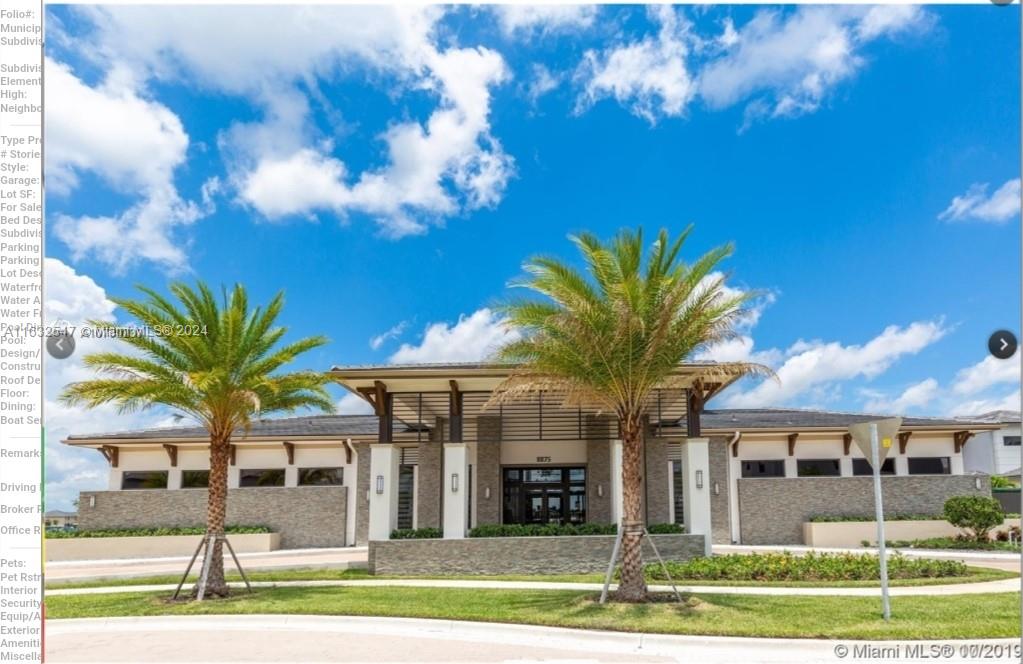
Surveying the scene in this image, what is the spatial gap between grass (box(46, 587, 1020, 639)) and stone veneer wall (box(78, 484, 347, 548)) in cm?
1205

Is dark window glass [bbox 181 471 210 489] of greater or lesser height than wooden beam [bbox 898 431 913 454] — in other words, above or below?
below

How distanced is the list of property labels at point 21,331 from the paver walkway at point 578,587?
11.6 metres

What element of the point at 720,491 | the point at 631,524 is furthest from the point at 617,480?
the point at 631,524

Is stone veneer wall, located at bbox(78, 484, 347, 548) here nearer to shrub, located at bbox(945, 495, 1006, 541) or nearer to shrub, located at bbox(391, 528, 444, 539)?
shrub, located at bbox(391, 528, 444, 539)

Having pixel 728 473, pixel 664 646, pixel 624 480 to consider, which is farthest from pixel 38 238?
pixel 728 473

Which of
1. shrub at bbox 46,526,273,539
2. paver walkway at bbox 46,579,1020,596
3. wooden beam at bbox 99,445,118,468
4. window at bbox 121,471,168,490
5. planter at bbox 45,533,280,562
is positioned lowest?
planter at bbox 45,533,280,562

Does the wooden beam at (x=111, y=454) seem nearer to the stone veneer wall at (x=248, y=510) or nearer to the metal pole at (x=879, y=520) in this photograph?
the stone veneer wall at (x=248, y=510)

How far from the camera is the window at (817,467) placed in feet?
95.2

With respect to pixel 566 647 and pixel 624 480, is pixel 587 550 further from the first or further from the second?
pixel 566 647

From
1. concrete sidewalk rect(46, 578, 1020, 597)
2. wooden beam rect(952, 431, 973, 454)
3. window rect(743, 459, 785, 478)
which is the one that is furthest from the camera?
window rect(743, 459, 785, 478)

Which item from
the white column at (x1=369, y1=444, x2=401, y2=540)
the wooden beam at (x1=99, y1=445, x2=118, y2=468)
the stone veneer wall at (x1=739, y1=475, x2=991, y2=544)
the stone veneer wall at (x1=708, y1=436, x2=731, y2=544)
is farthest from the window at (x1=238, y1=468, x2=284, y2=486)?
the stone veneer wall at (x1=739, y1=475, x2=991, y2=544)

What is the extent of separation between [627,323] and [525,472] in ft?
48.2

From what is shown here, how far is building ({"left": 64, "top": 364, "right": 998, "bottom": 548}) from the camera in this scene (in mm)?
26016

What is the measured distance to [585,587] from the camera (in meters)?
15.5
